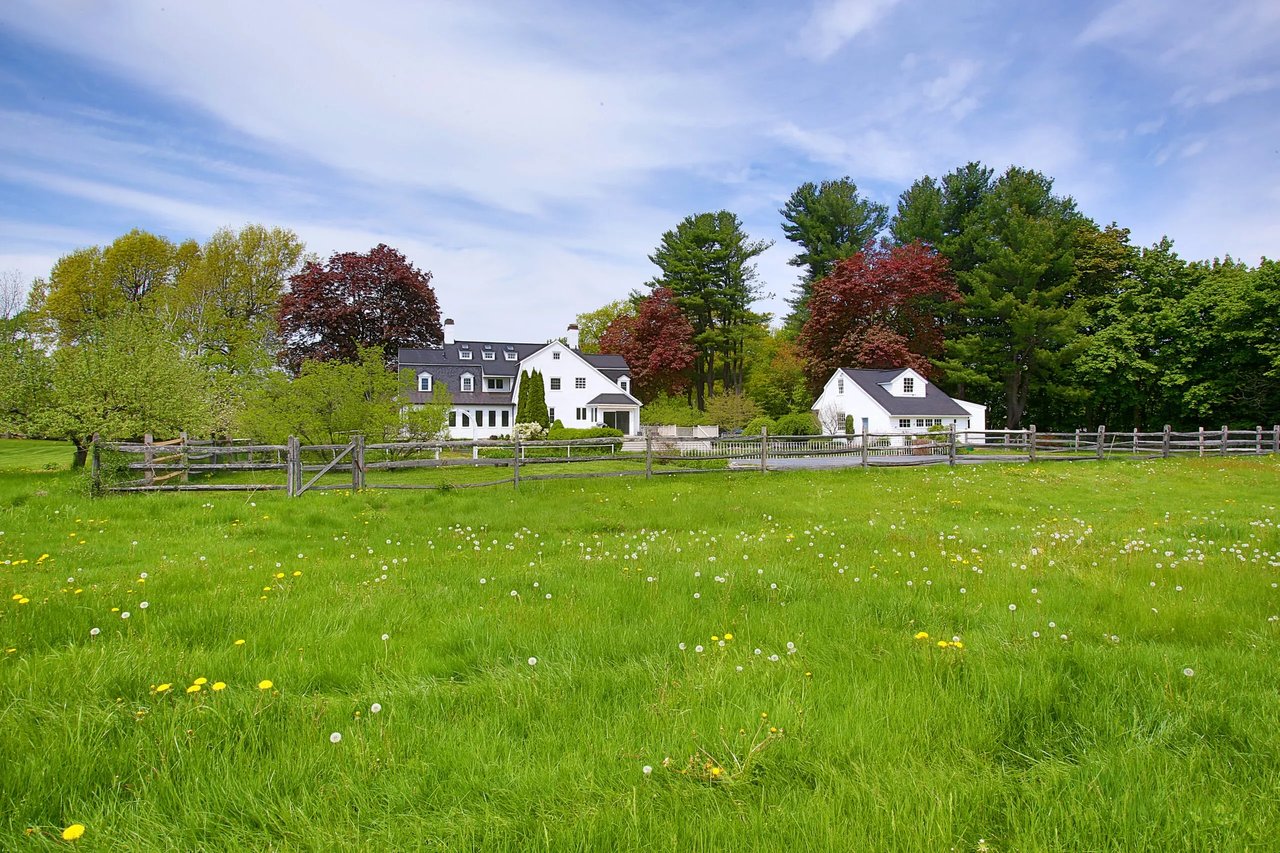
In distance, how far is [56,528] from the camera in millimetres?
9398

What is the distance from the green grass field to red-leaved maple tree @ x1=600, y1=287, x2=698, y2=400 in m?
49.7

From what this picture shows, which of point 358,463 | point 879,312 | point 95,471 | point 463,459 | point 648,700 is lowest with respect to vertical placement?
point 648,700

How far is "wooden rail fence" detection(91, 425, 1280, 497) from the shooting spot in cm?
1411

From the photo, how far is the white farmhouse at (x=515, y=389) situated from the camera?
50.8 m

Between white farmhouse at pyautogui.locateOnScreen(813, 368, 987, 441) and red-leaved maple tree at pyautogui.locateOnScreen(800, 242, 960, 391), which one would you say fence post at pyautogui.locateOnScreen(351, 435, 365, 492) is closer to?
white farmhouse at pyautogui.locateOnScreen(813, 368, 987, 441)

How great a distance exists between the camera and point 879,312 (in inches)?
2010

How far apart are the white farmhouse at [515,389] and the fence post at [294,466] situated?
36366 mm

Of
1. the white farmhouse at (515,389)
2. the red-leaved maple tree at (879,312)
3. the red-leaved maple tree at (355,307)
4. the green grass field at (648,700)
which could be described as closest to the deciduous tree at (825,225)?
the red-leaved maple tree at (879,312)

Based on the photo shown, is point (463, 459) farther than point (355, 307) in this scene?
No

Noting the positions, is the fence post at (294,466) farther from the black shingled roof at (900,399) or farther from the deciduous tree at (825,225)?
the deciduous tree at (825,225)

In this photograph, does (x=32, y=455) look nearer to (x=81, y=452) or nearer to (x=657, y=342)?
(x=81, y=452)

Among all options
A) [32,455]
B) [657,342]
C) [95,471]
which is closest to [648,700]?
[95,471]

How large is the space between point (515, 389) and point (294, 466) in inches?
1557

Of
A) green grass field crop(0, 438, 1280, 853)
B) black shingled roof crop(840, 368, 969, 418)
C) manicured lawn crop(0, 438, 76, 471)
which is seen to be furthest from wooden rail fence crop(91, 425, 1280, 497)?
manicured lawn crop(0, 438, 76, 471)
